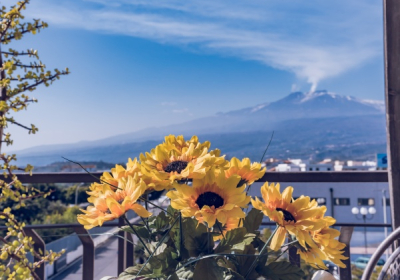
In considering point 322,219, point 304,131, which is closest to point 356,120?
point 304,131

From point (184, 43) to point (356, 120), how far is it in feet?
217

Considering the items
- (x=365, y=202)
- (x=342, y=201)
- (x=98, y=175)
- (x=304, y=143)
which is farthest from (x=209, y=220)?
(x=304, y=143)

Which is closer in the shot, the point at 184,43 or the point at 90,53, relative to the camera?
the point at 90,53

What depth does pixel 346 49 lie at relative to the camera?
143375 mm

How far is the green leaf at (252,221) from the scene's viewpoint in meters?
0.49

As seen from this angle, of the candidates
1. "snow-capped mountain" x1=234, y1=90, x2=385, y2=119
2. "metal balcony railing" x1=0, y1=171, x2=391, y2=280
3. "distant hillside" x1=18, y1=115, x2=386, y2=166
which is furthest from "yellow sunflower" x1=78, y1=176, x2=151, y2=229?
"snow-capped mountain" x1=234, y1=90, x2=385, y2=119

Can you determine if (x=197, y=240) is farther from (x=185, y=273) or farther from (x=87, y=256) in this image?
(x=87, y=256)

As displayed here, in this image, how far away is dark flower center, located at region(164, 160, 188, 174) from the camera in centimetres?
47

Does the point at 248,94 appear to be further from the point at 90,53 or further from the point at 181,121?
the point at 90,53

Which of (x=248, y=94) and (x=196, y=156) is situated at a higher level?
(x=248, y=94)

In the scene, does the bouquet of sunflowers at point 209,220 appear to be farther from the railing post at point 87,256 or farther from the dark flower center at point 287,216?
the railing post at point 87,256

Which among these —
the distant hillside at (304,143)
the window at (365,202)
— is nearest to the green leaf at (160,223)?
the window at (365,202)

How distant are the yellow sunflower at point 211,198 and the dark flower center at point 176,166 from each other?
1.4 inches

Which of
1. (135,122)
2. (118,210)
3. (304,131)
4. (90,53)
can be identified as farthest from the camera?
(135,122)
